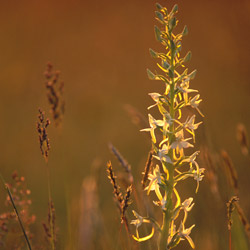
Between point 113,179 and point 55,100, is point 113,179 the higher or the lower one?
the lower one

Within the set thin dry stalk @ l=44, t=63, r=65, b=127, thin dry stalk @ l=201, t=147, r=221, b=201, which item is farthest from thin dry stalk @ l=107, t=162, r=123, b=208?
thin dry stalk @ l=201, t=147, r=221, b=201

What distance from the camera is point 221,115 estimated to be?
343 inches

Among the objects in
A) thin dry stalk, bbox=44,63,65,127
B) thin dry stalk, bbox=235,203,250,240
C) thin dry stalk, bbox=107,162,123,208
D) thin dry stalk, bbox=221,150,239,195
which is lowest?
thin dry stalk, bbox=235,203,250,240

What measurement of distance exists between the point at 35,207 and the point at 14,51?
6243mm

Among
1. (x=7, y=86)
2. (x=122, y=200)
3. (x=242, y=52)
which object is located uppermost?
(x=7, y=86)

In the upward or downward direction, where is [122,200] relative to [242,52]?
downward

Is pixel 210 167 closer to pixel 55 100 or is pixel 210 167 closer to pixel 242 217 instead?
pixel 242 217

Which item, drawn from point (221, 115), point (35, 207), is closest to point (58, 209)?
point (35, 207)

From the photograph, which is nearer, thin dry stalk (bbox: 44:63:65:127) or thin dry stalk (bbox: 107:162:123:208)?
thin dry stalk (bbox: 107:162:123:208)

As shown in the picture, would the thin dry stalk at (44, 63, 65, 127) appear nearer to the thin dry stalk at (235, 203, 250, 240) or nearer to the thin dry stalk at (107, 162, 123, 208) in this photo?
the thin dry stalk at (107, 162, 123, 208)

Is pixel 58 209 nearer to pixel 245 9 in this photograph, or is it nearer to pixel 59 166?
pixel 59 166

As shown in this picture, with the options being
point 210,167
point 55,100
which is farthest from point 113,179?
point 210,167

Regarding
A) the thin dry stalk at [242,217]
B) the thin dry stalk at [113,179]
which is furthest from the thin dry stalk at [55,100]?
the thin dry stalk at [242,217]

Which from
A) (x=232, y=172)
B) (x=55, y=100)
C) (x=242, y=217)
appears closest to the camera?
(x=242, y=217)
